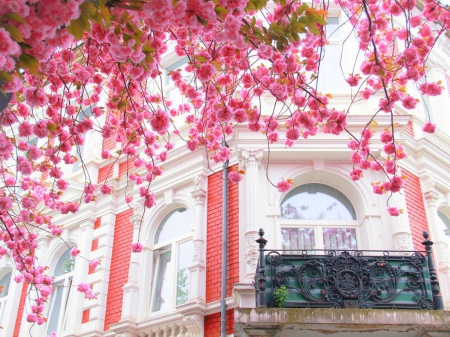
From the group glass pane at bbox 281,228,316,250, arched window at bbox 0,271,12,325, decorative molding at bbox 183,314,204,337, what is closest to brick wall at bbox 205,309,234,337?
decorative molding at bbox 183,314,204,337

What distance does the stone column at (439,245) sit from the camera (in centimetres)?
912

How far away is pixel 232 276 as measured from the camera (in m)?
9.42

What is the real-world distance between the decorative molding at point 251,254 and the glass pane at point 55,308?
223 inches

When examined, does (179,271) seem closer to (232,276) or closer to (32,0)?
(232,276)

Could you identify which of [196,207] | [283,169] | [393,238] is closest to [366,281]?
[393,238]

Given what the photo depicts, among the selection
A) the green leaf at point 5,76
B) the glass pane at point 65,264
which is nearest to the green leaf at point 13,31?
the green leaf at point 5,76

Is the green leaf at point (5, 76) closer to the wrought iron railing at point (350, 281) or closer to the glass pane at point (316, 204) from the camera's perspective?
the wrought iron railing at point (350, 281)

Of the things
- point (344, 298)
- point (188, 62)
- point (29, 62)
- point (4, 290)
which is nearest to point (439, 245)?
point (344, 298)

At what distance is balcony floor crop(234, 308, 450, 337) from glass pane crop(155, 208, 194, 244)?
449cm

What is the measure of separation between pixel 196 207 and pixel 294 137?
427cm

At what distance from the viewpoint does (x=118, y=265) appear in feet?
38.4

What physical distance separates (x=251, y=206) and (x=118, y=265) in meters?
3.90

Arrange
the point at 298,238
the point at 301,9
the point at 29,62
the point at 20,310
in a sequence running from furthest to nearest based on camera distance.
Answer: the point at 20,310 < the point at 298,238 < the point at 301,9 < the point at 29,62

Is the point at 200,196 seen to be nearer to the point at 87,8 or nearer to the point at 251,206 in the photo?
the point at 251,206
